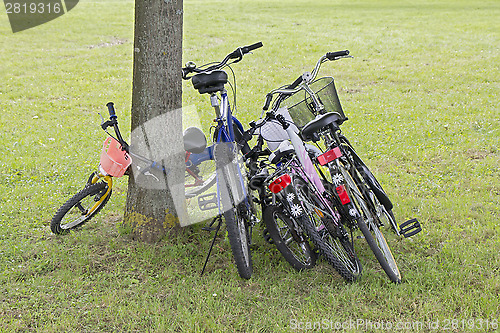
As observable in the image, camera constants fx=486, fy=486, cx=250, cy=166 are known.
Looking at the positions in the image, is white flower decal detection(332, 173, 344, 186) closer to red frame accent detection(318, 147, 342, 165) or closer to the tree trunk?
red frame accent detection(318, 147, 342, 165)

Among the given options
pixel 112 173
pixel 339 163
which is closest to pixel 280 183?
pixel 339 163

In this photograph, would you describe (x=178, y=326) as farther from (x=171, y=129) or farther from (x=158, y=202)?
(x=171, y=129)

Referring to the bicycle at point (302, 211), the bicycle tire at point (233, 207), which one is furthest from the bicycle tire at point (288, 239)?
the bicycle tire at point (233, 207)

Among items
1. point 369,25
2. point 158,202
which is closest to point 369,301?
point 158,202

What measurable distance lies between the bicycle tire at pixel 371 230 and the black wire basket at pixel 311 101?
1.98ft

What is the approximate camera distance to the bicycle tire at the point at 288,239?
161 inches

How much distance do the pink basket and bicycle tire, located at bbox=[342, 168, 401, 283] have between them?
1911 millimetres

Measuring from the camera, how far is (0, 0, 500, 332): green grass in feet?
11.9

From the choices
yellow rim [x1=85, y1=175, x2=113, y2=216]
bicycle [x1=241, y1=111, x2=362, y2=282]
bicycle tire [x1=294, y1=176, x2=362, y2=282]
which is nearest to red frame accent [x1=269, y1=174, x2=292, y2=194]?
bicycle [x1=241, y1=111, x2=362, y2=282]

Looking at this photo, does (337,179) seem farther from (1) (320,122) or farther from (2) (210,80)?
(2) (210,80)

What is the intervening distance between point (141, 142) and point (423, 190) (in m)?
3.38

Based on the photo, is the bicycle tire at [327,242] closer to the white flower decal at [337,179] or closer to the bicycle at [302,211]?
the bicycle at [302,211]

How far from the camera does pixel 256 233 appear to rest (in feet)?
15.5

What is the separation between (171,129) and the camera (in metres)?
4.38
